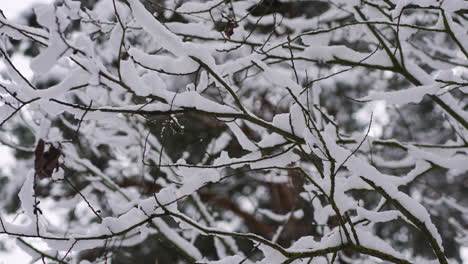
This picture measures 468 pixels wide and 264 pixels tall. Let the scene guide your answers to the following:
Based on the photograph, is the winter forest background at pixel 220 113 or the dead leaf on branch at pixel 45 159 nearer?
the winter forest background at pixel 220 113

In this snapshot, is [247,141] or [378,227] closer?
[247,141]

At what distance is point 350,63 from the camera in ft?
6.97

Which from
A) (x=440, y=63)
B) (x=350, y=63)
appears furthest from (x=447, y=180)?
(x=350, y=63)

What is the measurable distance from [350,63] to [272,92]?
3.98 meters

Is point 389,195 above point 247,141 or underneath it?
underneath

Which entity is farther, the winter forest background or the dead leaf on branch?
the dead leaf on branch

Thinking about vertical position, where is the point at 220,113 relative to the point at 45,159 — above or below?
below

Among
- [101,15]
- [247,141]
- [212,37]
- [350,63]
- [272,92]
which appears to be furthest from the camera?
[272,92]

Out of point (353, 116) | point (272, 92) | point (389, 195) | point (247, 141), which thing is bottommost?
point (389, 195)

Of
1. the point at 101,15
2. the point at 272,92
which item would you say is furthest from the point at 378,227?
the point at 101,15

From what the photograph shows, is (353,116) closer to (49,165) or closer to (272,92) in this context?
(272,92)

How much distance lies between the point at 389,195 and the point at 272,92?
447cm

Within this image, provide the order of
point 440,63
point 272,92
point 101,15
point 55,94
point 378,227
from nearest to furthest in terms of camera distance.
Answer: point 55,94 < point 440,63 < point 101,15 < point 272,92 < point 378,227

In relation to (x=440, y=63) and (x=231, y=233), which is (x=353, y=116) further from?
(x=231, y=233)
